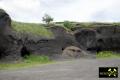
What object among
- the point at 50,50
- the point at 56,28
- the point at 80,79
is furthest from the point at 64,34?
the point at 80,79

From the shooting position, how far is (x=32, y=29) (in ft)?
143

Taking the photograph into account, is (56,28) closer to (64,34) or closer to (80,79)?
(64,34)

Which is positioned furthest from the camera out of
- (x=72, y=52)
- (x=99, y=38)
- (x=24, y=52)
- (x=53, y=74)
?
(x=99, y=38)

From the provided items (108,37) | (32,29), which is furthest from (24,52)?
(108,37)

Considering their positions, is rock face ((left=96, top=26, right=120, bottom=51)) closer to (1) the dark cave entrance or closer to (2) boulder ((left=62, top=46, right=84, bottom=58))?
(2) boulder ((left=62, top=46, right=84, bottom=58))

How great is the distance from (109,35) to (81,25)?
5058 mm

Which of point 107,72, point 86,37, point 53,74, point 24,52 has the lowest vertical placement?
point 24,52

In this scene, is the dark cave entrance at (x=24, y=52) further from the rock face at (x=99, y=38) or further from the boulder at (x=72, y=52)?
the rock face at (x=99, y=38)

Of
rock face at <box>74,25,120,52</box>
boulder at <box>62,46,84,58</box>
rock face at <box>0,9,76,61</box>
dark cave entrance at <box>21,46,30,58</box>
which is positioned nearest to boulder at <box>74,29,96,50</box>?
rock face at <box>74,25,120,52</box>

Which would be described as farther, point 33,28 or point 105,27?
point 105,27

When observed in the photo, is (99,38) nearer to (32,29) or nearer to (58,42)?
(58,42)

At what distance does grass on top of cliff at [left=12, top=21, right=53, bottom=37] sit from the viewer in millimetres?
40844

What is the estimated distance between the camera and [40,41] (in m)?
43.6

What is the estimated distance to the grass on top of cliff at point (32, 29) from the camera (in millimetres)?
40844
